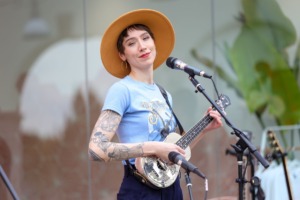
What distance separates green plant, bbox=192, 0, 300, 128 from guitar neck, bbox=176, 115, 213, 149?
4323 mm

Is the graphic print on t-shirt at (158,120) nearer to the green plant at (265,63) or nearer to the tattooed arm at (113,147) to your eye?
the tattooed arm at (113,147)

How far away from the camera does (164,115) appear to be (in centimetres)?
392

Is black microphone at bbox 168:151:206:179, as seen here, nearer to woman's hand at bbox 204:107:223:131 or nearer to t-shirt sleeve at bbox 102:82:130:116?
t-shirt sleeve at bbox 102:82:130:116

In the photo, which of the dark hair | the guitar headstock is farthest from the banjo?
the dark hair

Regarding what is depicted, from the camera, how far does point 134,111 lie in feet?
12.5

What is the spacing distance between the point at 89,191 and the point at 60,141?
1.93 ft

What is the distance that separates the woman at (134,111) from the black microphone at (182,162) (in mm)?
66

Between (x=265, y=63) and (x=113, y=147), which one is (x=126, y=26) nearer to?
(x=113, y=147)

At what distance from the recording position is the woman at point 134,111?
12.3ft

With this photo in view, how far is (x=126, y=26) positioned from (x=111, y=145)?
27.6 inches

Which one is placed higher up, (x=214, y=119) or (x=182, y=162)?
(x=214, y=119)

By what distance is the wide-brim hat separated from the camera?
159 inches

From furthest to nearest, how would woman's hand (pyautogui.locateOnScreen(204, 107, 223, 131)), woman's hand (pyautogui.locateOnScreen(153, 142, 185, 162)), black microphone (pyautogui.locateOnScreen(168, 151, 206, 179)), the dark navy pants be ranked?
woman's hand (pyautogui.locateOnScreen(204, 107, 223, 131)) → the dark navy pants → woman's hand (pyautogui.locateOnScreen(153, 142, 185, 162)) → black microphone (pyautogui.locateOnScreen(168, 151, 206, 179))

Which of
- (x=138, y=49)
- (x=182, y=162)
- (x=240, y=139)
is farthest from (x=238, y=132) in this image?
(x=138, y=49)
